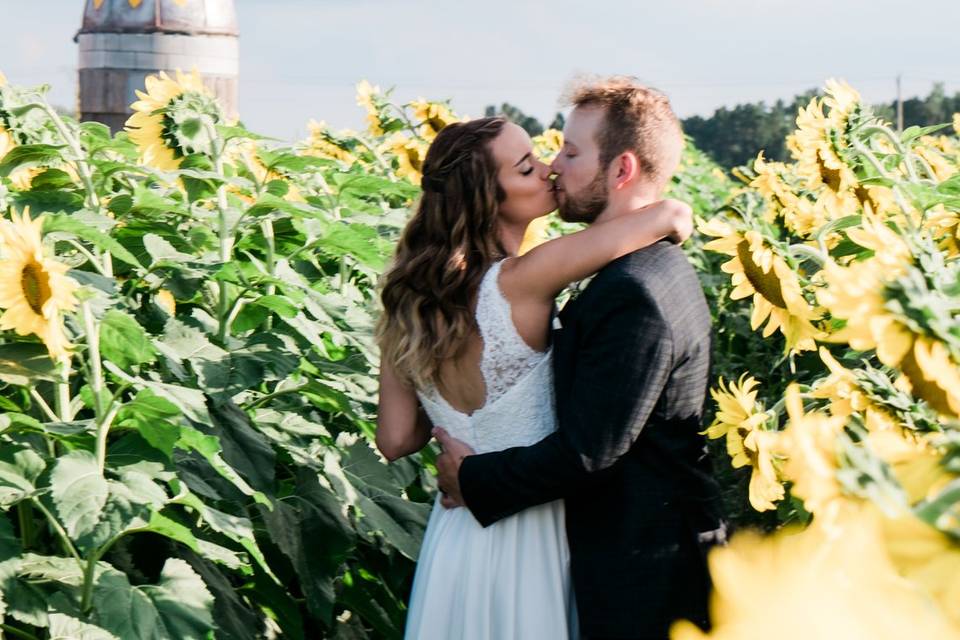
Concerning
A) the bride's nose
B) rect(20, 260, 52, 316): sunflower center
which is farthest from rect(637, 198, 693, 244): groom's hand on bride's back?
rect(20, 260, 52, 316): sunflower center

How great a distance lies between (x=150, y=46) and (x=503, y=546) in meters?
8.15

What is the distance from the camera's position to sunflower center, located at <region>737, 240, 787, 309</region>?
2.26 meters

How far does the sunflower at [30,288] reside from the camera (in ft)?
6.54

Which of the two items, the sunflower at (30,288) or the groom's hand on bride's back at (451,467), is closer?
the sunflower at (30,288)

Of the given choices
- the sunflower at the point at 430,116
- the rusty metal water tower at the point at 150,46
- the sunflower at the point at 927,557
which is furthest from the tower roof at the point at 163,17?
the sunflower at the point at 927,557

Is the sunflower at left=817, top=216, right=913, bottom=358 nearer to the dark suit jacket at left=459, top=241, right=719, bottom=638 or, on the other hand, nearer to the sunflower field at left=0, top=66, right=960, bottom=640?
the sunflower field at left=0, top=66, right=960, bottom=640

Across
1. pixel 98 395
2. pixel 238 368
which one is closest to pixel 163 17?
pixel 238 368

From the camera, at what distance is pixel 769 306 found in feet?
7.59

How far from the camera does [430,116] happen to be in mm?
4855

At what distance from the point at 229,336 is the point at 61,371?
1.91 feet

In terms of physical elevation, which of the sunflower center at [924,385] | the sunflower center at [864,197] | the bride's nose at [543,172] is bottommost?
the sunflower center at [864,197]

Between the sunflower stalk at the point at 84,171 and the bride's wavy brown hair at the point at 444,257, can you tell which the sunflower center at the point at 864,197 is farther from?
the sunflower stalk at the point at 84,171

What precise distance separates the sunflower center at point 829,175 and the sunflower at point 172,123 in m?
1.34

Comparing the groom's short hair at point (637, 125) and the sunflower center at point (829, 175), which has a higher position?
the groom's short hair at point (637, 125)
